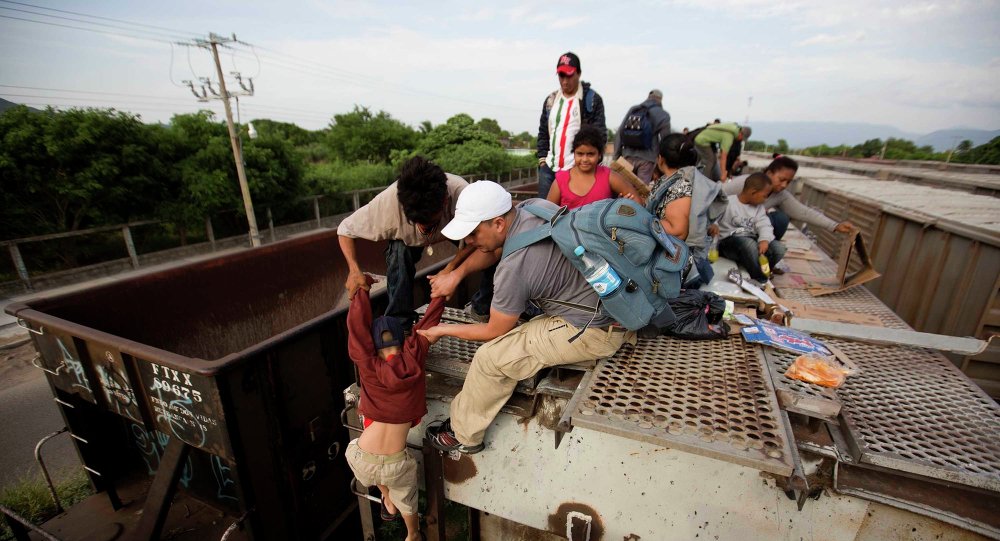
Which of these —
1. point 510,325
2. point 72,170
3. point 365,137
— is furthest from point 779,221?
point 365,137

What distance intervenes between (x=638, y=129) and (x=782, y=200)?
1.87m

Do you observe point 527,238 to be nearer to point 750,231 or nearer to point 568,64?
point 568,64

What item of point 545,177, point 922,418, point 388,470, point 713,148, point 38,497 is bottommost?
point 38,497

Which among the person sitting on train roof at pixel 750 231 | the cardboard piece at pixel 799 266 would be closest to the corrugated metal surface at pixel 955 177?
the cardboard piece at pixel 799 266

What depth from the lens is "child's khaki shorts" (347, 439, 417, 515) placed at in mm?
1882

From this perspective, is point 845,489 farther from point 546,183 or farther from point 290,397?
point 546,183

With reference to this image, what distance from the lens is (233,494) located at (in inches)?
92.3

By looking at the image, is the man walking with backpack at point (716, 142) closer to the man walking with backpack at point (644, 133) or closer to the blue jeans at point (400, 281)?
the man walking with backpack at point (644, 133)

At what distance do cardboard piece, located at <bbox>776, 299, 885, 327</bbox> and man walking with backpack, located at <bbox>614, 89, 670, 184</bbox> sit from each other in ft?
6.27

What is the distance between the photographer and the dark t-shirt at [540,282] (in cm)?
174

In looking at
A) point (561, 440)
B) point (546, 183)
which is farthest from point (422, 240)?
point (546, 183)

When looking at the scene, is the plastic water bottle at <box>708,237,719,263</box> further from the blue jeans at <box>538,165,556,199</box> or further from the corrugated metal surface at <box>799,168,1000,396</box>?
the corrugated metal surface at <box>799,168,1000,396</box>

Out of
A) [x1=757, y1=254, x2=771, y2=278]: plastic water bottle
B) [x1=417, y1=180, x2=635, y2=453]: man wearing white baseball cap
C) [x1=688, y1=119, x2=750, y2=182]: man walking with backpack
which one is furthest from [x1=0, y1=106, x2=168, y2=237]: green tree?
[x1=757, y1=254, x2=771, y2=278]: plastic water bottle

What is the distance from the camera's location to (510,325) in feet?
5.91
